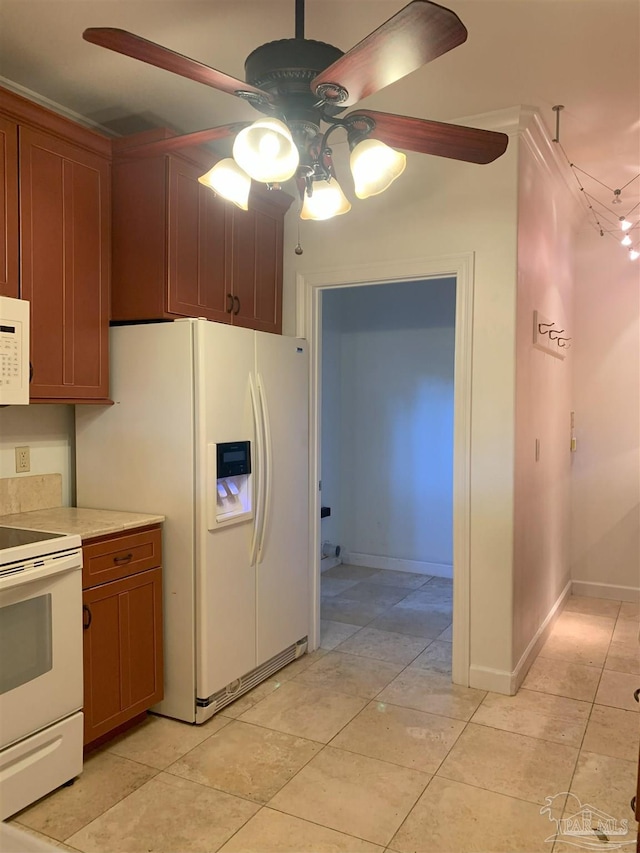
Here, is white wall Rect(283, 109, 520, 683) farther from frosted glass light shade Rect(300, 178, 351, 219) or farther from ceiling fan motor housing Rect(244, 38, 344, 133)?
ceiling fan motor housing Rect(244, 38, 344, 133)

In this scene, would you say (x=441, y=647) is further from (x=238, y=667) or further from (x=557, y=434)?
(x=557, y=434)

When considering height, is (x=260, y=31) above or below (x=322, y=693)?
above

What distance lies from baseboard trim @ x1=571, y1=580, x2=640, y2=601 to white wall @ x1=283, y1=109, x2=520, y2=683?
6.70 feet

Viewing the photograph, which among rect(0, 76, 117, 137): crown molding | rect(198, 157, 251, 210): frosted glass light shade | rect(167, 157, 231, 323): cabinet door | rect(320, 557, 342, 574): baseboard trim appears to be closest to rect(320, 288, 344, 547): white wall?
rect(320, 557, 342, 574): baseboard trim

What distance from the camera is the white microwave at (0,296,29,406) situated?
7.73ft

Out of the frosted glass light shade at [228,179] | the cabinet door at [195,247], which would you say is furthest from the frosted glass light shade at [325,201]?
the cabinet door at [195,247]

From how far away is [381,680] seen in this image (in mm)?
3207

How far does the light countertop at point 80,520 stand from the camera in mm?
2474

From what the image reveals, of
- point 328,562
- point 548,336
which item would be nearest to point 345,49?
point 548,336

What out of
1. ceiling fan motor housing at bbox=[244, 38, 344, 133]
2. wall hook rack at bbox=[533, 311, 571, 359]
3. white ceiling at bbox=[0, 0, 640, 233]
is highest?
white ceiling at bbox=[0, 0, 640, 233]

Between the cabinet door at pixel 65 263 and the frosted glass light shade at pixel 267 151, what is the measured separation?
1172 millimetres

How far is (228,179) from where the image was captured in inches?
79.8

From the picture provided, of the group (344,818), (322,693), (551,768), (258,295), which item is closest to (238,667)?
(322,693)

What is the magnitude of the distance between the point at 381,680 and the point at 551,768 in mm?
963
